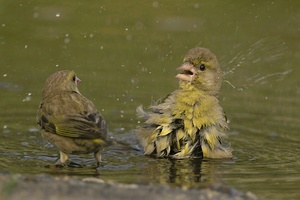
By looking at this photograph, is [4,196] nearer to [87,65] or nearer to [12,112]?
[12,112]

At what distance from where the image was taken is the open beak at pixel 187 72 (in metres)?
9.88

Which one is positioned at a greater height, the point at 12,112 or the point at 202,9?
the point at 202,9

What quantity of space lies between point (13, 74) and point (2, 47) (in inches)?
60.8

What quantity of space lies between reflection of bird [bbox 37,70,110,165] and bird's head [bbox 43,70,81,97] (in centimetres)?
15

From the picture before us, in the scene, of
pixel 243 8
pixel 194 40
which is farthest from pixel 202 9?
pixel 194 40

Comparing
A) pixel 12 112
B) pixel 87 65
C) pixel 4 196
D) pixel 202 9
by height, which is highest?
pixel 202 9

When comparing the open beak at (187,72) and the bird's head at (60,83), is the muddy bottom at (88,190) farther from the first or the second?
the open beak at (187,72)

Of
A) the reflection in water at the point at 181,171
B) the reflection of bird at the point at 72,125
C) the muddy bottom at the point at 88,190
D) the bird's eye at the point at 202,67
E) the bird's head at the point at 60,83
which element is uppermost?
the bird's eye at the point at 202,67

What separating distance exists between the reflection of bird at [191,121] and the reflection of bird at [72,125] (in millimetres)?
872

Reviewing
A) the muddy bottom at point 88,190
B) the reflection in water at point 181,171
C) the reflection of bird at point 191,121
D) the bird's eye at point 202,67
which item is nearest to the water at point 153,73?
the reflection in water at point 181,171

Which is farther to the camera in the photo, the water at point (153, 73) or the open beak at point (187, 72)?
the open beak at point (187, 72)

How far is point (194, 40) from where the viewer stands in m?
14.9

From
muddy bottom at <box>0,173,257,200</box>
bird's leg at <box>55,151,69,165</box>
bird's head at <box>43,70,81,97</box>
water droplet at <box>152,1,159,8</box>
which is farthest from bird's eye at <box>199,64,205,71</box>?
water droplet at <box>152,1,159,8</box>

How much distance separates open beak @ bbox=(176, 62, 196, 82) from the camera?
9.88 m
